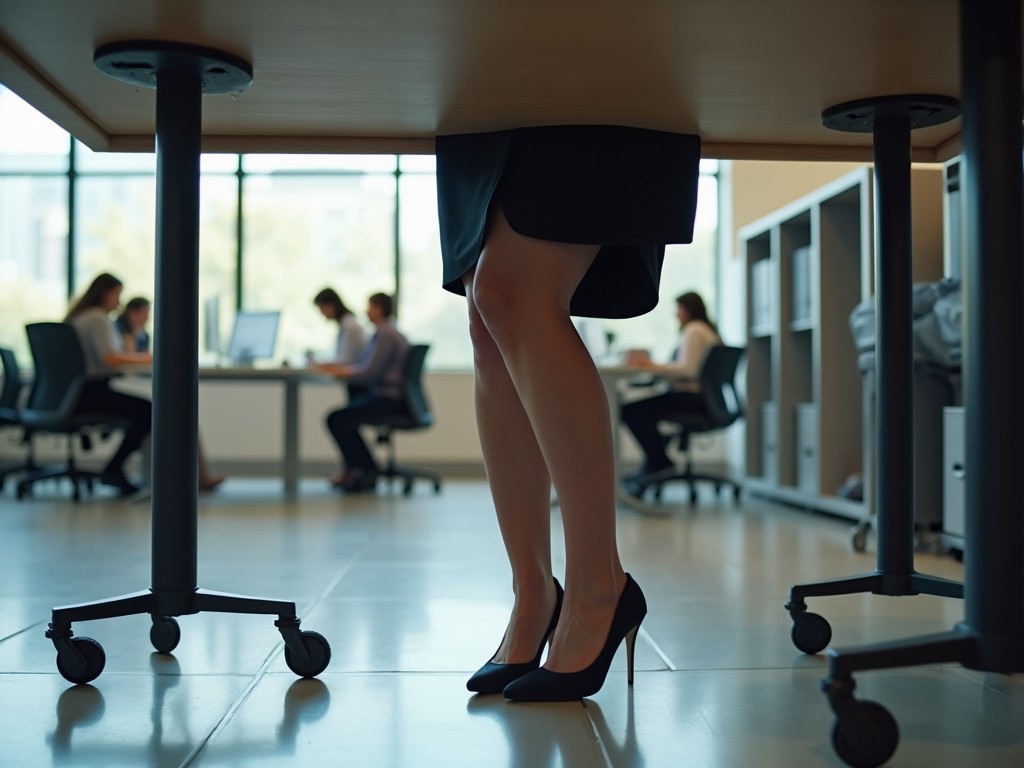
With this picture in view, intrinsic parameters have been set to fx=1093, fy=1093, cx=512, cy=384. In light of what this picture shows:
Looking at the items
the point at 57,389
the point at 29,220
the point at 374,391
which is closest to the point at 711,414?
the point at 374,391

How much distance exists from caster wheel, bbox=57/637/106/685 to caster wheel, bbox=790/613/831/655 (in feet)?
3.57

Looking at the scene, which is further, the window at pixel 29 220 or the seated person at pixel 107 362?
the window at pixel 29 220

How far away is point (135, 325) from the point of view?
6.37m

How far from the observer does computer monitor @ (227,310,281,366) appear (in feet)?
20.9

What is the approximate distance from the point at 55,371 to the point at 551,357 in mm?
4650

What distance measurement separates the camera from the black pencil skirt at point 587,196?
1.52 metres

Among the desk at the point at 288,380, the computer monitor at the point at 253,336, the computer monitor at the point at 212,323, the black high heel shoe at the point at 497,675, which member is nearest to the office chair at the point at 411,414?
the desk at the point at 288,380

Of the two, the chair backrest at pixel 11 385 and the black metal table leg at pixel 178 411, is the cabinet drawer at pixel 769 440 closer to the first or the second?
the black metal table leg at pixel 178 411

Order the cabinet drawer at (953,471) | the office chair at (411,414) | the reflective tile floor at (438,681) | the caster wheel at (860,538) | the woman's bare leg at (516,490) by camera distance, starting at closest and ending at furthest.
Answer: the reflective tile floor at (438,681) < the woman's bare leg at (516,490) < the cabinet drawer at (953,471) < the caster wheel at (860,538) < the office chair at (411,414)

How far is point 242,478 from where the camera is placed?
294 inches

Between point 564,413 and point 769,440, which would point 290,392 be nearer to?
point 769,440

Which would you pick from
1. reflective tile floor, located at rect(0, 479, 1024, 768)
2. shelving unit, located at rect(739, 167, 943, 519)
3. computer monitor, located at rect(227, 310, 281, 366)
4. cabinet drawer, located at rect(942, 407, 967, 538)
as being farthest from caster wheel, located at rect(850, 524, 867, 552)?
computer monitor, located at rect(227, 310, 281, 366)

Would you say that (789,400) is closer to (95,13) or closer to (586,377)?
(586,377)

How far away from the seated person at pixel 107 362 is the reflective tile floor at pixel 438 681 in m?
2.34
